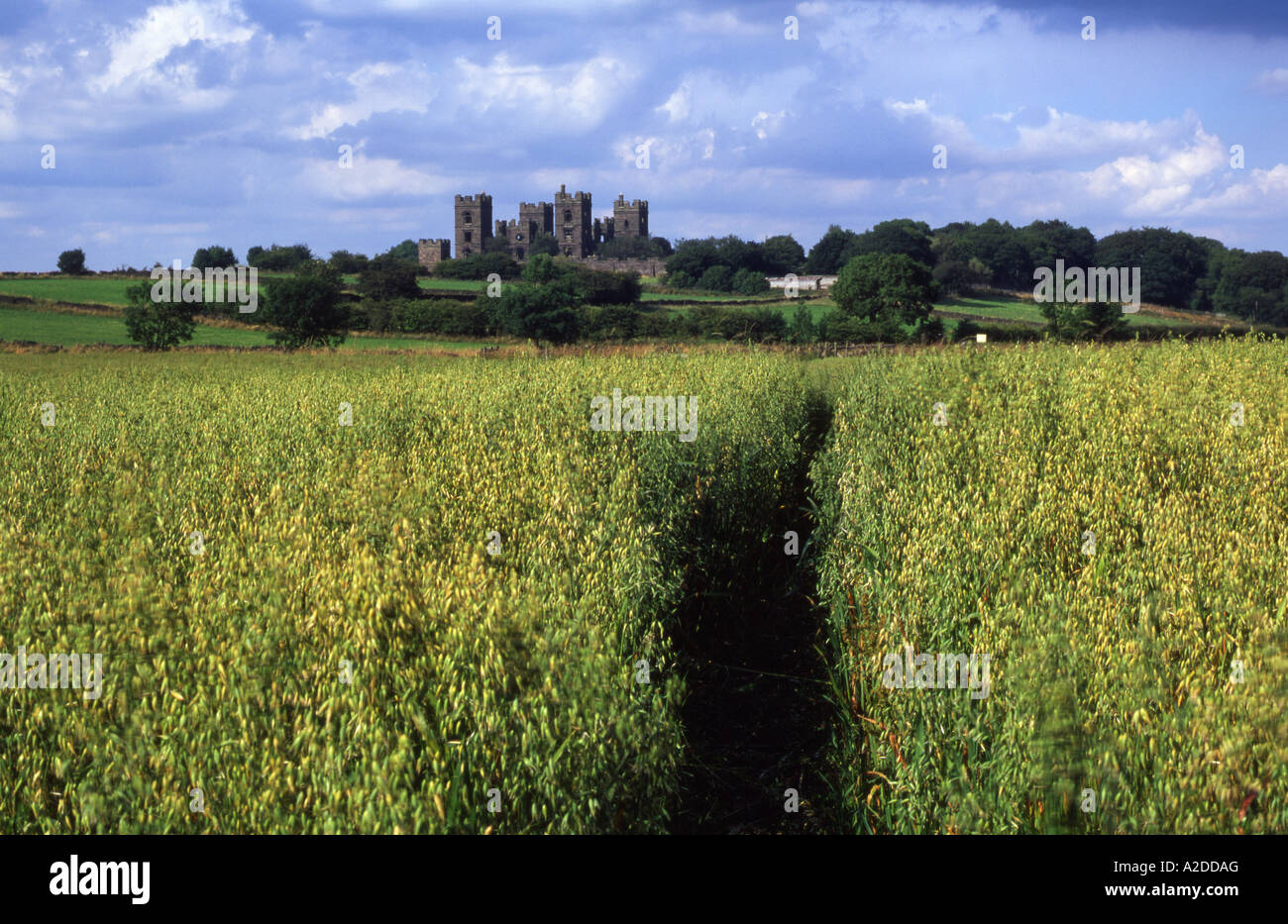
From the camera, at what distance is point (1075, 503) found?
17.5 feet

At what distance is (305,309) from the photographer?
5828 centimetres

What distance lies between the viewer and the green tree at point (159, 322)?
51.2m

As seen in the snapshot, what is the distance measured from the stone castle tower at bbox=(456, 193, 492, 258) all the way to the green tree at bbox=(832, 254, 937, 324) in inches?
4550

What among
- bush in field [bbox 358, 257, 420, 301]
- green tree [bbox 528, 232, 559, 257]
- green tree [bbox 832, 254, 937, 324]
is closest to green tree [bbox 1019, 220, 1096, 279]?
green tree [bbox 832, 254, 937, 324]

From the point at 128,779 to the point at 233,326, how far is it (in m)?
66.9

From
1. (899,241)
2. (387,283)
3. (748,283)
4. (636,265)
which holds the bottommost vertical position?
(387,283)

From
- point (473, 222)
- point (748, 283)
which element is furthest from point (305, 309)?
point (473, 222)

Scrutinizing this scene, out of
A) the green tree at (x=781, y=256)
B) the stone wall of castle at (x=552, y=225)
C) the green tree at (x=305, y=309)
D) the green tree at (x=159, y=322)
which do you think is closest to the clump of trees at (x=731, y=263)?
the green tree at (x=781, y=256)

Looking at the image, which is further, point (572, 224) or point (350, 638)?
point (572, 224)

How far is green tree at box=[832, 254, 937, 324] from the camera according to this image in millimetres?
67938

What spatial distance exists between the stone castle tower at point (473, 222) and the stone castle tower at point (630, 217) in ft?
85.1

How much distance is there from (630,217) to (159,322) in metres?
141

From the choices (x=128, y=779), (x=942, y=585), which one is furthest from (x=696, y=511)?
(x=128, y=779)

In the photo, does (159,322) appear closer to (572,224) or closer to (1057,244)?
(1057,244)
